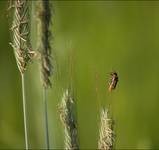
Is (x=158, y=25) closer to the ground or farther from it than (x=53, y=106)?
farther from it

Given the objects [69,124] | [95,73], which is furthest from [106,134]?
[95,73]

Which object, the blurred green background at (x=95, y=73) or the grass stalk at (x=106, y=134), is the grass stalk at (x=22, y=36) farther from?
the blurred green background at (x=95, y=73)

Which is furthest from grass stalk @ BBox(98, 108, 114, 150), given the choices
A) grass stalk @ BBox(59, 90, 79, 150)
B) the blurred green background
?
the blurred green background

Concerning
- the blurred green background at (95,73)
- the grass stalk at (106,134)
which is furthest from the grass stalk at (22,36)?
the blurred green background at (95,73)

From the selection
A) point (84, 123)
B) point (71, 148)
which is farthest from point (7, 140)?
point (71, 148)

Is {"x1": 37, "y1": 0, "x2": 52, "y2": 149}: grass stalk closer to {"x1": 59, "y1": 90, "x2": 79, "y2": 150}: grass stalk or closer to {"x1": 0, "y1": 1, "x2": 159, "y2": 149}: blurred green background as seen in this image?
{"x1": 59, "y1": 90, "x2": 79, "y2": 150}: grass stalk

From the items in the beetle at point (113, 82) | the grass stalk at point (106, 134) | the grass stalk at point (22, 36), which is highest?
the grass stalk at point (22, 36)

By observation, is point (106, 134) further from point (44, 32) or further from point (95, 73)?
point (95, 73)

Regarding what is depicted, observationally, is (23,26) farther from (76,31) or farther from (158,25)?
(158,25)
